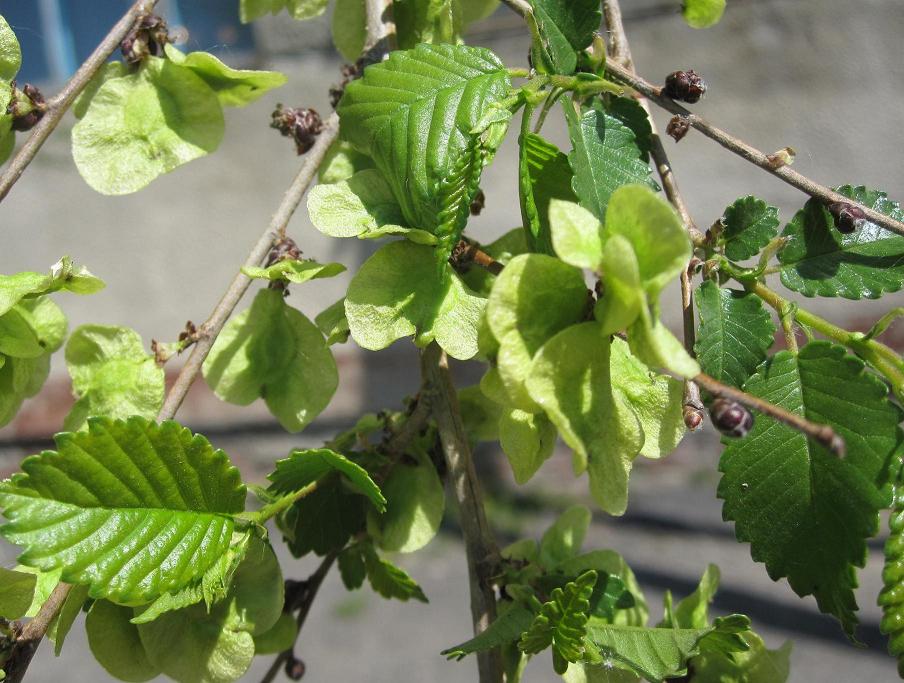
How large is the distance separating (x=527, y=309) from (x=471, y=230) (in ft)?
6.03

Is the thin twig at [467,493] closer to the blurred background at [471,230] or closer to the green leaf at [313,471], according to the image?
the green leaf at [313,471]

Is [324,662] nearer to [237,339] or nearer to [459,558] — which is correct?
[459,558]

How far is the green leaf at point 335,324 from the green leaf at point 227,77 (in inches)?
5.9

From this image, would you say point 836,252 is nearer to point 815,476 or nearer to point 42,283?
point 815,476

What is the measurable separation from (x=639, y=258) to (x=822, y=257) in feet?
0.60

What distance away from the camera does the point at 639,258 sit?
Answer: 293mm

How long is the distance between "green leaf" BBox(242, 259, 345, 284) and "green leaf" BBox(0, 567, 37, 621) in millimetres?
185

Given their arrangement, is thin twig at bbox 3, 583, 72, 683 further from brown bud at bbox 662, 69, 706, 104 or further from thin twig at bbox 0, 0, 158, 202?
brown bud at bbox 662, 69, 706, 104

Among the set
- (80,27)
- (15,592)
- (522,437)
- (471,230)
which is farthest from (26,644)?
(471,230)

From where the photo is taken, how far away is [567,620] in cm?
38

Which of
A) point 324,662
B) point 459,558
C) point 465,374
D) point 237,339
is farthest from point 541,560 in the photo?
point 465,374

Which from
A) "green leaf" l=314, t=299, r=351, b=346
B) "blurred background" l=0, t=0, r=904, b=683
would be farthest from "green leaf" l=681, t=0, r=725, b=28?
"blurred background" l=0, t=0, r=904, b=683

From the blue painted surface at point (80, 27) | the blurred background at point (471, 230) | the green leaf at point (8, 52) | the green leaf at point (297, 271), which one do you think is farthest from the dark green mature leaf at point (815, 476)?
the blurred background at point (471, 230)

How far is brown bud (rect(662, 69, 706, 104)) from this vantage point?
438mm
